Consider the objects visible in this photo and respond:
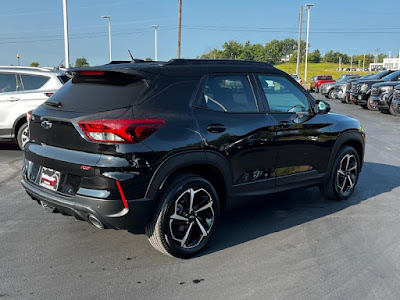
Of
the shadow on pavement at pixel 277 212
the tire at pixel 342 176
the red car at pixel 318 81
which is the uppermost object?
the tire at pixel 342 176

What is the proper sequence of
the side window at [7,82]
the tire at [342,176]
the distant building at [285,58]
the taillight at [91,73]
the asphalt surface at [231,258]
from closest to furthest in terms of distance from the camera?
1. the asphalt surface at [231,258]
2. the taillight at [91,73]
3. the tire at [342,176]
4. the side window at [7,82]
5. the distant building at [285,58]

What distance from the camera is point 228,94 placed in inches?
162

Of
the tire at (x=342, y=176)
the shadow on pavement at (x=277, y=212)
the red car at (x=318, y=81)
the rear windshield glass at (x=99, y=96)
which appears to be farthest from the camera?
the red car at (x=318, y=81)

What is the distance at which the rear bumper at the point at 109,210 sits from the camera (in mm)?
3292

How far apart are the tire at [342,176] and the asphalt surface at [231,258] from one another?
0.16 metres

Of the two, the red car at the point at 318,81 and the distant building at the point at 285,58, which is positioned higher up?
the distant building at the point at 285,58

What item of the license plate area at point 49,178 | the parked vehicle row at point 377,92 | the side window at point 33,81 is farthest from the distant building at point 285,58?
the license plate area at point 49,178

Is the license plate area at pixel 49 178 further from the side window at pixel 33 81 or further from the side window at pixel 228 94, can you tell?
the side window at pixel 33 81

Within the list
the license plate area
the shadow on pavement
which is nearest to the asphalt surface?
the shadow on pavement

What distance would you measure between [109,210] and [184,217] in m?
0.74

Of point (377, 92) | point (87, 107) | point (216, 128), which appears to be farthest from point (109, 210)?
point (377, 92)

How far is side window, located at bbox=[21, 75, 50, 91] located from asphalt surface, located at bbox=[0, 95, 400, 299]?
3.63 metres

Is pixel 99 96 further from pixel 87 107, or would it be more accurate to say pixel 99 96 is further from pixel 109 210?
pixel 109 210

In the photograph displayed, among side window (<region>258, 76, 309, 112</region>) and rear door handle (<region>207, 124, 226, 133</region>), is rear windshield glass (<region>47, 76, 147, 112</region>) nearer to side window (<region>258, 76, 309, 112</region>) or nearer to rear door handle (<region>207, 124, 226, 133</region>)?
rear door handle (<region>207, 124, 226, 133</region>)
